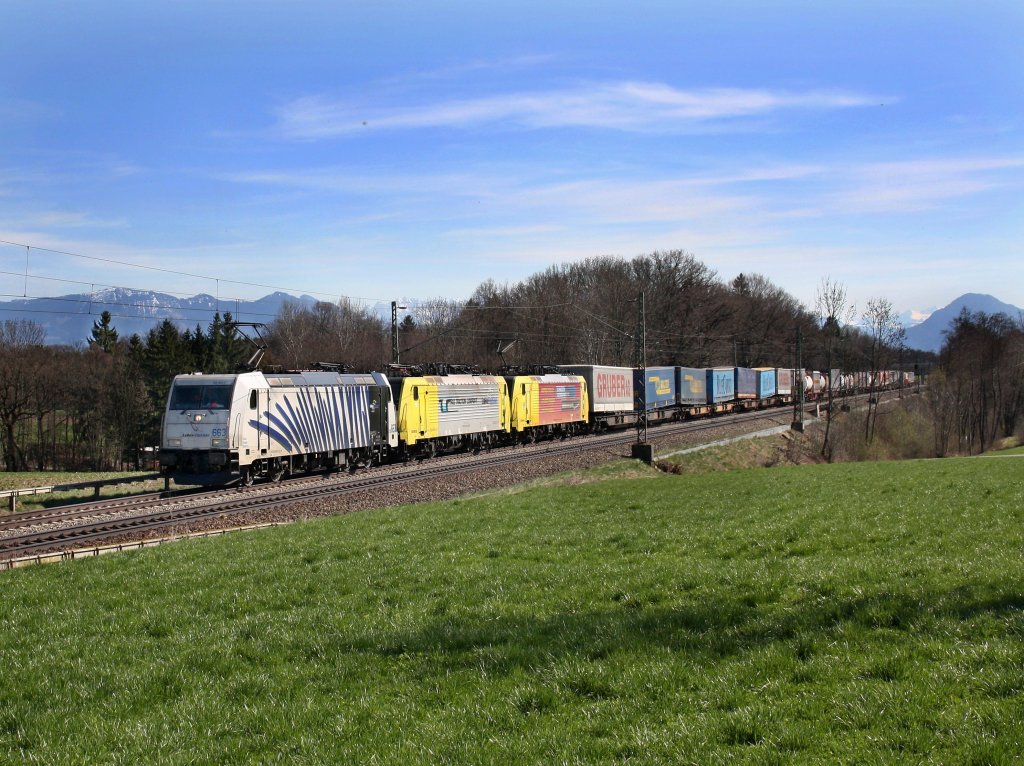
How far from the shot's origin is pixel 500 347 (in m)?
57.6

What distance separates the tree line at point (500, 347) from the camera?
208ft

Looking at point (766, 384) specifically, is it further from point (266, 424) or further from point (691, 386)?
point (266, 424)

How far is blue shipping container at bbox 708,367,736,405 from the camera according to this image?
68.2m

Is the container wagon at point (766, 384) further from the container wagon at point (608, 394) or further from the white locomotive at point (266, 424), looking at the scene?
the white locomotive at point (266, 424)

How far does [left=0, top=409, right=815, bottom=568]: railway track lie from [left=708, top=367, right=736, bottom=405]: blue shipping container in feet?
116

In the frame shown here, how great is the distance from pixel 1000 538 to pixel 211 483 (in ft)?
71.3

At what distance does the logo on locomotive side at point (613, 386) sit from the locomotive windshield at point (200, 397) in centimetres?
2944

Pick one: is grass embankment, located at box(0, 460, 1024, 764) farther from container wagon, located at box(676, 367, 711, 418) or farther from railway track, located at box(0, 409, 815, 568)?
container wagon, located at box(676, 367, 711, 418)

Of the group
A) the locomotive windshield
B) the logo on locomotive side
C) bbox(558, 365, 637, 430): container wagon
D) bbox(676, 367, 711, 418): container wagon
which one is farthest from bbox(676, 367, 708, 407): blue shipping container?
the locomotive windshield

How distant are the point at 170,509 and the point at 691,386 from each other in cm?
4729

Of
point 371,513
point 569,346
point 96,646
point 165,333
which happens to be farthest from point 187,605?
point 569,346

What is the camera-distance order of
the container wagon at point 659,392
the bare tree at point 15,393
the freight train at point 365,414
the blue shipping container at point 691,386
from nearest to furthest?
the freight train at point 365,414
the container wagon at point 659,392
the bare tree at point 15,393
the blue shipping container at point 691,386

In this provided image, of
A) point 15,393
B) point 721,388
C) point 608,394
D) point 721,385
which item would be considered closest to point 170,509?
point 608,394

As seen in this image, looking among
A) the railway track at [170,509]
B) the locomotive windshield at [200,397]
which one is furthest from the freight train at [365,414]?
the railway track at [170,509]
